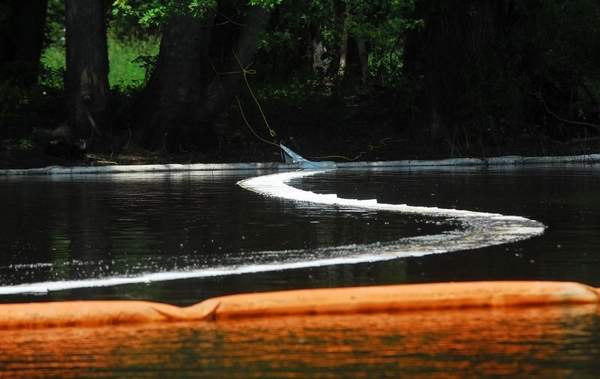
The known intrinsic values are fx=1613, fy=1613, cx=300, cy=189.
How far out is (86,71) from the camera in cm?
3744

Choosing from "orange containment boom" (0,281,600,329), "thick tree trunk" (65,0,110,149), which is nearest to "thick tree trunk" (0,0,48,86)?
"thick tree trunk" (65,0,110,149)

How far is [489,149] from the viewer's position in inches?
1521

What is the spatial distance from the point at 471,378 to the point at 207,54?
30933 millimetres

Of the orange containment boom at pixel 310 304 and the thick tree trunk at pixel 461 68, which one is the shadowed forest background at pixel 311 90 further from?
the orange containment boom at pixel 310 304

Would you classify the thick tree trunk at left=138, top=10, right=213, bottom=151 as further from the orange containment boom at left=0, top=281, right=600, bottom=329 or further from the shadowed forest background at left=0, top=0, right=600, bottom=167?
the orange containment boom at left=0, top=281, right=600, bottom=329

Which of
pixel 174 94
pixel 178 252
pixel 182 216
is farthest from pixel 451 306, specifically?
pixel 174 94

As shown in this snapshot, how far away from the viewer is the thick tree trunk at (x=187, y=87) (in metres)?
36.9

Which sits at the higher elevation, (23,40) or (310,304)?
(23,40)

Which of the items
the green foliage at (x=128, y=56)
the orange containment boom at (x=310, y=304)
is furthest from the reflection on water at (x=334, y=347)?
the green foliage at (x=128, y=56)

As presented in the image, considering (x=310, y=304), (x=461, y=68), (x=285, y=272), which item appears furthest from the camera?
(x=461, y=68)

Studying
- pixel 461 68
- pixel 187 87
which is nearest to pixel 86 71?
pixel 187 87

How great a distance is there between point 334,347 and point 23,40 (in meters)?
35.7

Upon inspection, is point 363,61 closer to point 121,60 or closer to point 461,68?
point 461,68

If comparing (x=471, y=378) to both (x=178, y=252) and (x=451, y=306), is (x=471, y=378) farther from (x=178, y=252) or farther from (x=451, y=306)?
(x=178, y=252)
